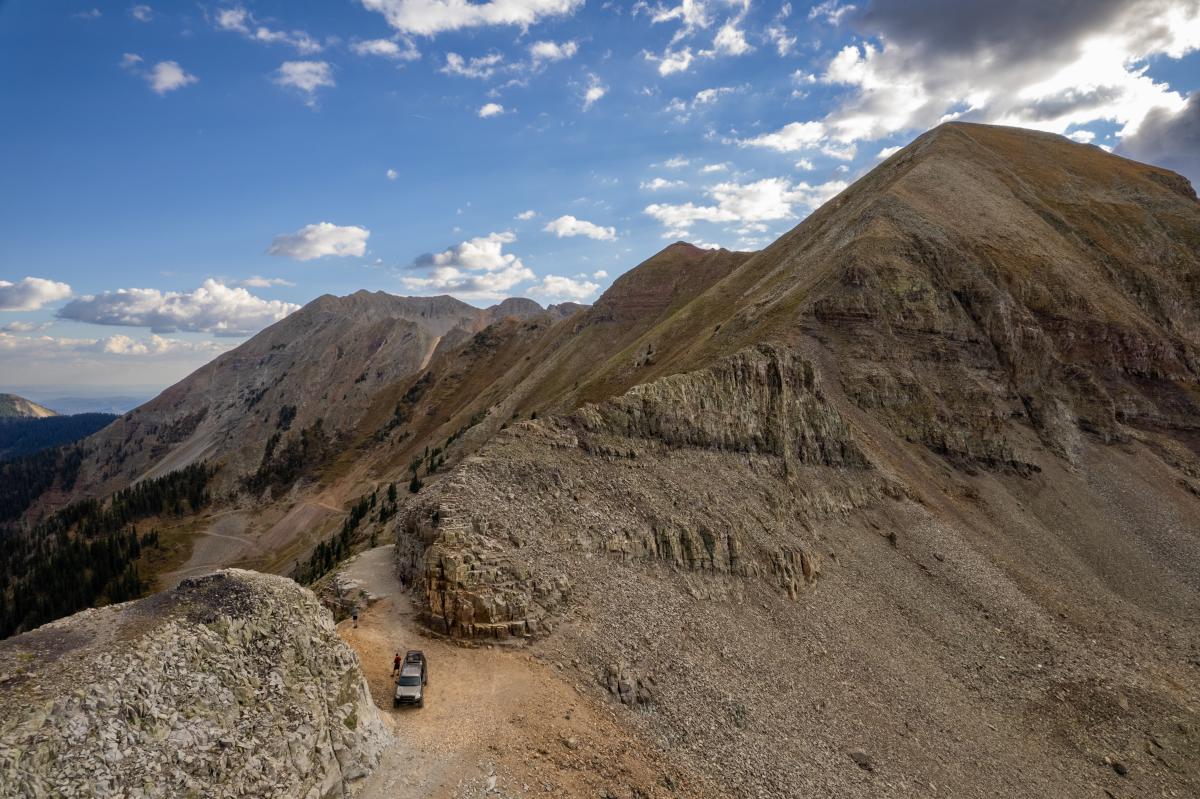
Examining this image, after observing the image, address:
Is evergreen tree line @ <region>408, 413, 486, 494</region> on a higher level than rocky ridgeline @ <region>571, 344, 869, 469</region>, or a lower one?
lower

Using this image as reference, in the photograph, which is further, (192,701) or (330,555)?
(330,555)

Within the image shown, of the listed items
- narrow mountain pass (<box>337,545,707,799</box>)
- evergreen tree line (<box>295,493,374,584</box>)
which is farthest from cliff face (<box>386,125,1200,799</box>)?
evergreen tree line (<box>295,493,374,584</box>)

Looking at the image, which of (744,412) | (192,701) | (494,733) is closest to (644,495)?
(744,412)

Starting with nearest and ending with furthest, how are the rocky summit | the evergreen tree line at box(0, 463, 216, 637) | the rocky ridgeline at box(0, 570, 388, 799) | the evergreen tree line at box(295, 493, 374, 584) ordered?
the rocky ridgeline at box(0, 570, 388, 799), the rocky summit, the evergreen tree line at box(295, 493, 374, 584), the evergreen tree line at box(0, 463, 216, 637)

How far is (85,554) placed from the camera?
100 m

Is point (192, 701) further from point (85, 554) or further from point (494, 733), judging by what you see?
point (85, 554)

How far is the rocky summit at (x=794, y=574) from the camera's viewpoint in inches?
707

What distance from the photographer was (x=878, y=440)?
56.4 meters

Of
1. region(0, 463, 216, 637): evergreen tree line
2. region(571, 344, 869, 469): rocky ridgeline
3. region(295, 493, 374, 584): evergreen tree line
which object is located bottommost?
region(0, 463, 216, 637): evergreen tree line

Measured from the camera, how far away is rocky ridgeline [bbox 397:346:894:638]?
29469 millimetres

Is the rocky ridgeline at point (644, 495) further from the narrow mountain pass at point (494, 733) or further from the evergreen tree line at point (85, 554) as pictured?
the evergreen tree line at point (85, 554)

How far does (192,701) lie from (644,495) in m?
26.2

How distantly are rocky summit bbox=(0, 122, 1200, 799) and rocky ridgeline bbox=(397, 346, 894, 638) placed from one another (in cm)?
21

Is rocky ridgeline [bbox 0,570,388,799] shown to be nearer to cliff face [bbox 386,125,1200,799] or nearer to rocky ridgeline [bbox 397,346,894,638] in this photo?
rocky ridgeline [bbox 397,346,894,638]
